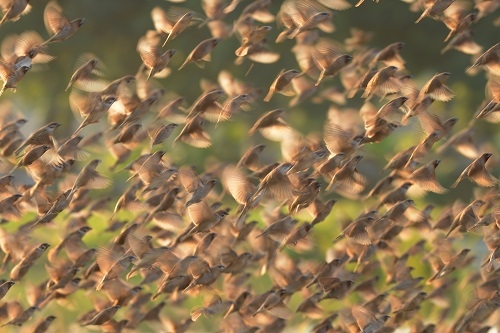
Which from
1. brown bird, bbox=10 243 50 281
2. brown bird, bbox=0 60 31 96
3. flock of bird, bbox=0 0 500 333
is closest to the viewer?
brown bird, bbox=0 60 31 96

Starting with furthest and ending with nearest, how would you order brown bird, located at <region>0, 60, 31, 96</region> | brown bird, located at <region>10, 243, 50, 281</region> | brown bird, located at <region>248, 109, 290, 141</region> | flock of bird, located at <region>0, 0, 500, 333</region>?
brown bird, located at <region>248, 109, 290, 141</region>
brown bird, located at <region>10, 243, 50, 281</region>
flock of bird, located at <region>0, 0, 500, 333</region>
brown bird, located at <region>0, 60, 31, 96</region>

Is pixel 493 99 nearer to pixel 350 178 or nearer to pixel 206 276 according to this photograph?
pixel 350 178

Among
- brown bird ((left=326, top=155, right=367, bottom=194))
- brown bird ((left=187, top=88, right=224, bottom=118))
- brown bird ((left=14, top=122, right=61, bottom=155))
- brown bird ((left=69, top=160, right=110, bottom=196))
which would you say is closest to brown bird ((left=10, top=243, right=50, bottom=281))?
brown bird ((left=69, top=160, right=110, bottom=196))

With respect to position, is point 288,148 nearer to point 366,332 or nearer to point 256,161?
point 256,161

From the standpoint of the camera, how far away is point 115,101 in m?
3.25

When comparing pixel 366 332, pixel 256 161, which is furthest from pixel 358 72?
pixel 366 332

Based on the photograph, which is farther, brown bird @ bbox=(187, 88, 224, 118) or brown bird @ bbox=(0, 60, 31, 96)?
brown bird @ bbox=(187, 88, 224, 118)

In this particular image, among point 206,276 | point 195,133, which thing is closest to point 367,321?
point 206,276

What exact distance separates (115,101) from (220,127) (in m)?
5.26

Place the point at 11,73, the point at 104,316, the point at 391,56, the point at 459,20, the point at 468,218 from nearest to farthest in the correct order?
the point at 11,73 → the point at 468,218 → the point at 104,316 → the point at 459,20 → the point at 391,56

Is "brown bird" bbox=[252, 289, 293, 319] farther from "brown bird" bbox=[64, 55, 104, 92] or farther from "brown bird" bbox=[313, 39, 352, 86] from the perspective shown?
"brown bird" bbox=[64, 55, 104, 92]

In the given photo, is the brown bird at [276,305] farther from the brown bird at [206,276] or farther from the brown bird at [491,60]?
the brown bird at [491,60]

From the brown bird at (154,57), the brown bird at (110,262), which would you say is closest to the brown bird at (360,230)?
the brown bird at (110,262)

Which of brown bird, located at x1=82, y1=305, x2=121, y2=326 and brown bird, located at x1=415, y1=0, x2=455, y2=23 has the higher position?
brown bird, located at x1=415, y1=0, x2=455, y2=23
